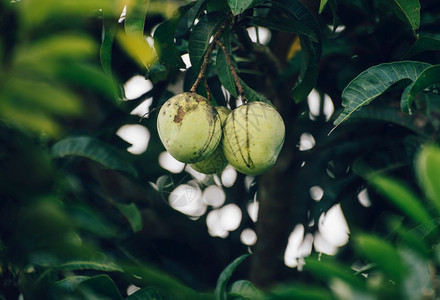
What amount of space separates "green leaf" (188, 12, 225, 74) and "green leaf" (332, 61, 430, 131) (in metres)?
0.37

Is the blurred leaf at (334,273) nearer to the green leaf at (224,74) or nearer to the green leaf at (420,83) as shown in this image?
the green leaf at (420,83)

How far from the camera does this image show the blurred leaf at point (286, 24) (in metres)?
1.32

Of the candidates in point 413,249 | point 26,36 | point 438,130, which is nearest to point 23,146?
point 26,36

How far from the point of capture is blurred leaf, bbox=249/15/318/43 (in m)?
1.32

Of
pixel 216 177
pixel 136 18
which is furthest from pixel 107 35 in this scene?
pixel 216 177

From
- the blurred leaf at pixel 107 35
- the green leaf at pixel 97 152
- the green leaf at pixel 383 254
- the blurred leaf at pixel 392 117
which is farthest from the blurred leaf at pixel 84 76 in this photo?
the blurred leaf at pixel 392 117

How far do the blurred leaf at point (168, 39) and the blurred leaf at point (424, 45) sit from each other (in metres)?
0.58

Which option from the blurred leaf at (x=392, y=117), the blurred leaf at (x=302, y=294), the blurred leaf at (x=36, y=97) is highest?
the blurred leaf at (x=36, y=97)

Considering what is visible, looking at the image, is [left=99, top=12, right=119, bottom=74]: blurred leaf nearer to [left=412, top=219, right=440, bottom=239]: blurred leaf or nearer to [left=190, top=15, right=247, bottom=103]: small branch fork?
[left=190, top=15, right=247, bottom=103]: small branch fork

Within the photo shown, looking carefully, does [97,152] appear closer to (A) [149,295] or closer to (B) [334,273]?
(A) [149,295]

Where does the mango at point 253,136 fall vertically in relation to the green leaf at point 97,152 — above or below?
above

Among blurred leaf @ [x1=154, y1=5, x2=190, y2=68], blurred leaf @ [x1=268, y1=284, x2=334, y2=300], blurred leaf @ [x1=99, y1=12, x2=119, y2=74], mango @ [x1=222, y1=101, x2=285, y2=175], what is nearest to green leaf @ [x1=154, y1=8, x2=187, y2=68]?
blurred leaf @ [x1=154, y1=5, x2=190, y2=68]

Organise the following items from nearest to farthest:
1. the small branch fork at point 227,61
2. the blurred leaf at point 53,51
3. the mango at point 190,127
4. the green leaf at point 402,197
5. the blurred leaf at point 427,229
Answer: the blurred leaf at point 53,51 < the green leaf at point 402,197 < the blurred leaf at point 427,229 < the mango at point 190,127 < the small branch fork at point 227,61

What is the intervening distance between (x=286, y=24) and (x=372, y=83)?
0.95 feet
